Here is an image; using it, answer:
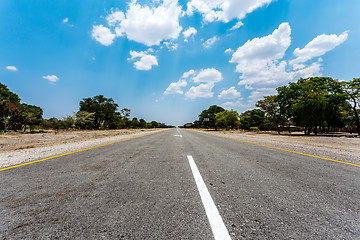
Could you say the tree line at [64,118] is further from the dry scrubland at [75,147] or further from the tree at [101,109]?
the dry scrubland at [75,147]

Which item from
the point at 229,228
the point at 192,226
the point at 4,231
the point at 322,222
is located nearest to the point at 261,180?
the point at 322,222

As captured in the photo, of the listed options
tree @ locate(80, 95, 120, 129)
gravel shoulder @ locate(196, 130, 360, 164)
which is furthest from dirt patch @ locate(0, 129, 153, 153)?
tree @ locate(80, 95, 120, 129)

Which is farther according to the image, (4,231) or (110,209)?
(110,209)

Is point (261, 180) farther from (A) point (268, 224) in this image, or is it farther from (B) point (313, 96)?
(B) point (313, 96)

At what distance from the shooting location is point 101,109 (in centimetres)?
4731

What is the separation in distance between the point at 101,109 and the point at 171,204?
53.1 meters

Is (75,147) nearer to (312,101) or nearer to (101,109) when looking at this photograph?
(312,101)

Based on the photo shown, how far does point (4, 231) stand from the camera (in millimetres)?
1450

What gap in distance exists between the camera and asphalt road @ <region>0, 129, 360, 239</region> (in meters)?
1.46

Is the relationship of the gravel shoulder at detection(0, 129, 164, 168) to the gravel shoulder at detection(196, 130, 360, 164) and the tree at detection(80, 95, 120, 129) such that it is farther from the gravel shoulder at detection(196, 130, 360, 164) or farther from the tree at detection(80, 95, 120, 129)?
the tree at detection(80, 95, 120, 129)

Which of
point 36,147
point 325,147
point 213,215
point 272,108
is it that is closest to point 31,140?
point 36,147

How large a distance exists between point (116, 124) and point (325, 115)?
57.1 metres

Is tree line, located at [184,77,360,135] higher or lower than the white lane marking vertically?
higher

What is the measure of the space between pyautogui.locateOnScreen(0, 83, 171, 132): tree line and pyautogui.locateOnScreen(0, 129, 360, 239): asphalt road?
29.5 m
